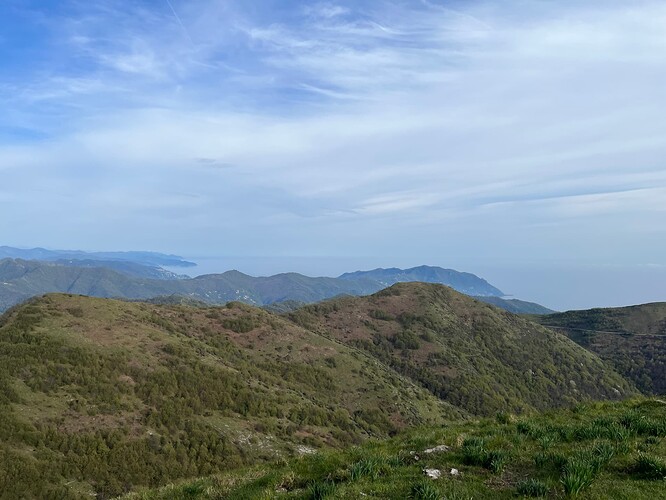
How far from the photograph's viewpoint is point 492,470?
34.3ft

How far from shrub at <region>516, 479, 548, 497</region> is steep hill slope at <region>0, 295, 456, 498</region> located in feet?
217

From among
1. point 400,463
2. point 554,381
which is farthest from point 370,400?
point 400,463

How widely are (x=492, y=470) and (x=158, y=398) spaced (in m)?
89.5

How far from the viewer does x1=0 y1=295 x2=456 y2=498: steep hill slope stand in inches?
2464

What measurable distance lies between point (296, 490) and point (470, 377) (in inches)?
7124

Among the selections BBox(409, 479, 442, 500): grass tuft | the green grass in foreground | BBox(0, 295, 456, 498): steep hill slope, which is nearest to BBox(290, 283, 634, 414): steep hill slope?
BBox(0, 295, 456, 498): steep hill slope

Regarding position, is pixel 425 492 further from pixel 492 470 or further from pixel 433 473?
pixel 492 470

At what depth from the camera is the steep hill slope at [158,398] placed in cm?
6259

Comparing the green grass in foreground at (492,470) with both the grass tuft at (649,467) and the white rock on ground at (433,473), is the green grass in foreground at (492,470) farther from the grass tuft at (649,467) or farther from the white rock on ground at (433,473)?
the white rock on ground at (433,473)

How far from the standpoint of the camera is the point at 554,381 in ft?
610

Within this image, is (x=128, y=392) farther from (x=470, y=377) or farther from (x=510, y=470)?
(x=470, y=377)

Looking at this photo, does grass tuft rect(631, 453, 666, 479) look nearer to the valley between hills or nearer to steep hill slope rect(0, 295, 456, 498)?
the valley between hills

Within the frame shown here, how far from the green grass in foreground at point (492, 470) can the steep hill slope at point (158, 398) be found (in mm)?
59316

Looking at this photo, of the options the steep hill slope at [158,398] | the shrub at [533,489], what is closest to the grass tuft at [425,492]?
the shrub at [533,489]
